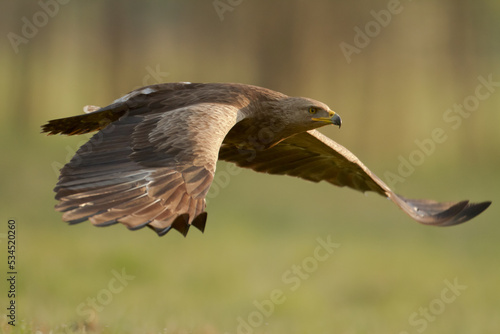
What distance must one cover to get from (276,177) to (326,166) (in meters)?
9.49

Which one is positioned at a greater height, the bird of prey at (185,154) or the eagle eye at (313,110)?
the eagle eye at (313,110)

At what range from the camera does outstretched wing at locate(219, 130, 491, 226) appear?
811 centimetres

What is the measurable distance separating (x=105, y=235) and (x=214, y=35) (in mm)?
7918

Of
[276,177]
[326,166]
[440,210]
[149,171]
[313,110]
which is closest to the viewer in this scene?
[149,171]

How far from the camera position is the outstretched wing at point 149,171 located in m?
5.37

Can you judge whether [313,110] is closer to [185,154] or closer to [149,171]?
[185,154]

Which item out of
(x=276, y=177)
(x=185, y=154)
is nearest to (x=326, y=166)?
(x=185, y=154)

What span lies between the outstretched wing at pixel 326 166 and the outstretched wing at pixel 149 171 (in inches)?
55.9

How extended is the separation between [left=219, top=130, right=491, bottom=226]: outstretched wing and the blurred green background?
54.0 inches

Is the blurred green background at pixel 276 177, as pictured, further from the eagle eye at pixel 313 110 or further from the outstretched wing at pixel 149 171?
the eagle eye at pixel 313 110

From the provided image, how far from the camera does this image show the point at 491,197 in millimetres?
16938

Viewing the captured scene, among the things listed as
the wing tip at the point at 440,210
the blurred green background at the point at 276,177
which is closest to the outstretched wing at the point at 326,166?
the wing tip at the point at 440,210

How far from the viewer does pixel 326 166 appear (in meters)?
8.59

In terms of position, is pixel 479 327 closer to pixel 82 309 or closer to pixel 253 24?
pixel 82 309
